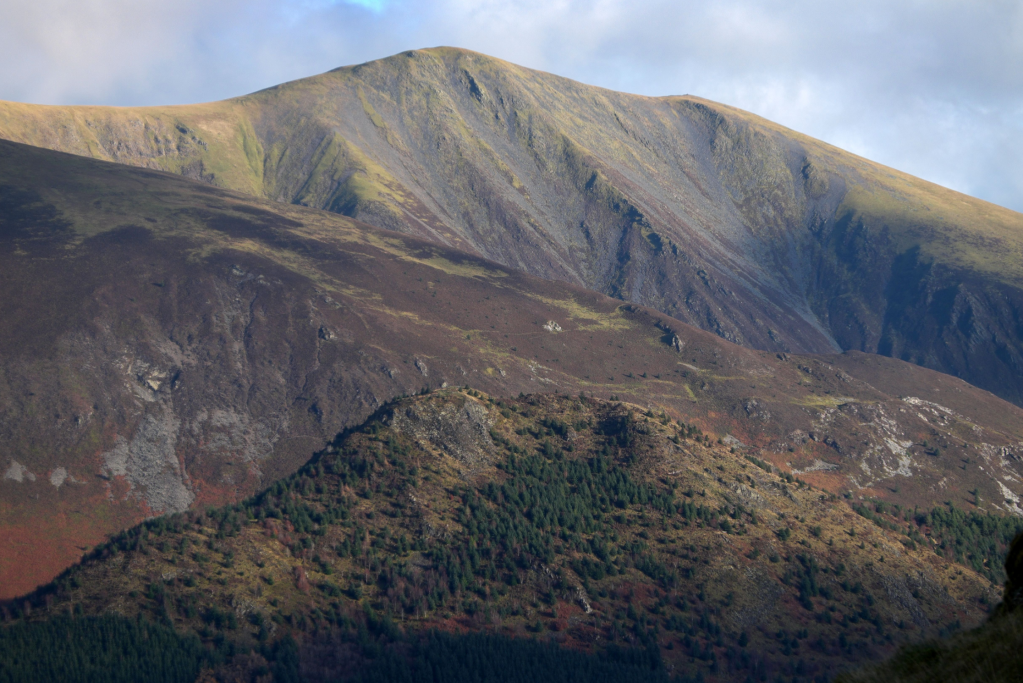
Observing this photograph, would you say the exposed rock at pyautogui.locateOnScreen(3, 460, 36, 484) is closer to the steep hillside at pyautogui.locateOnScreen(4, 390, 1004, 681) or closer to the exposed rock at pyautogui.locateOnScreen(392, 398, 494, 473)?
the steep hillside at pyautogui.locateOnScreen(4, 390, 1004, 681)

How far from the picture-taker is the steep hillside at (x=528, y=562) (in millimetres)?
78500

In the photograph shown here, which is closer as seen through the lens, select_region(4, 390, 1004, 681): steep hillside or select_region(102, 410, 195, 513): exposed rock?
select_region(4, 390, 1004, 681): steep hillside

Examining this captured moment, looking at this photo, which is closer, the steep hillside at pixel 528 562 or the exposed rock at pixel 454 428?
the steep hillside at pixel 528 562

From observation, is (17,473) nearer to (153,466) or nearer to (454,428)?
(153,466)

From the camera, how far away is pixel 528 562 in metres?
87.3

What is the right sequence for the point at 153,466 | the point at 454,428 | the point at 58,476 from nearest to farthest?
the point at 454,428, the point at 58,476, the point at 153,466

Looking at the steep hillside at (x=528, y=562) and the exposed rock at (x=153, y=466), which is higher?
the steep hillside at (x=528, y=562)

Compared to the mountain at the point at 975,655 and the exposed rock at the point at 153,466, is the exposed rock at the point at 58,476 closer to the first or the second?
the exposed rock at the point at 153,466

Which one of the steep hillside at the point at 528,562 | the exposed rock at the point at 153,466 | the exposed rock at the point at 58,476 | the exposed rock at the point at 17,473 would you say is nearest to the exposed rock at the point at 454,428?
the steep hillside at the point at 528,562

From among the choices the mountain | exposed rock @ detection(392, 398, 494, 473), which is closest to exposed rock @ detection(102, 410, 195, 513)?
exposed rock @ detection(392, 398, 494, 473)

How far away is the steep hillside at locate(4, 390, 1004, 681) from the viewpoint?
258 feet

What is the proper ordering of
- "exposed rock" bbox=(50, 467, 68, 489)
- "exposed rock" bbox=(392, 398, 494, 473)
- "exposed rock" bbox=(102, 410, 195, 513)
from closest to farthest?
"exposed rock" bbox=(392, 398, 494, 473) → "exposed rock" bbox=(50, 467, 68, 489) → "exposed rock" bbox=(102, 410, 195, 513)

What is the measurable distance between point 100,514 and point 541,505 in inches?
3830

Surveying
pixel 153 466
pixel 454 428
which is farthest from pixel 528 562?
pixel 153 466
